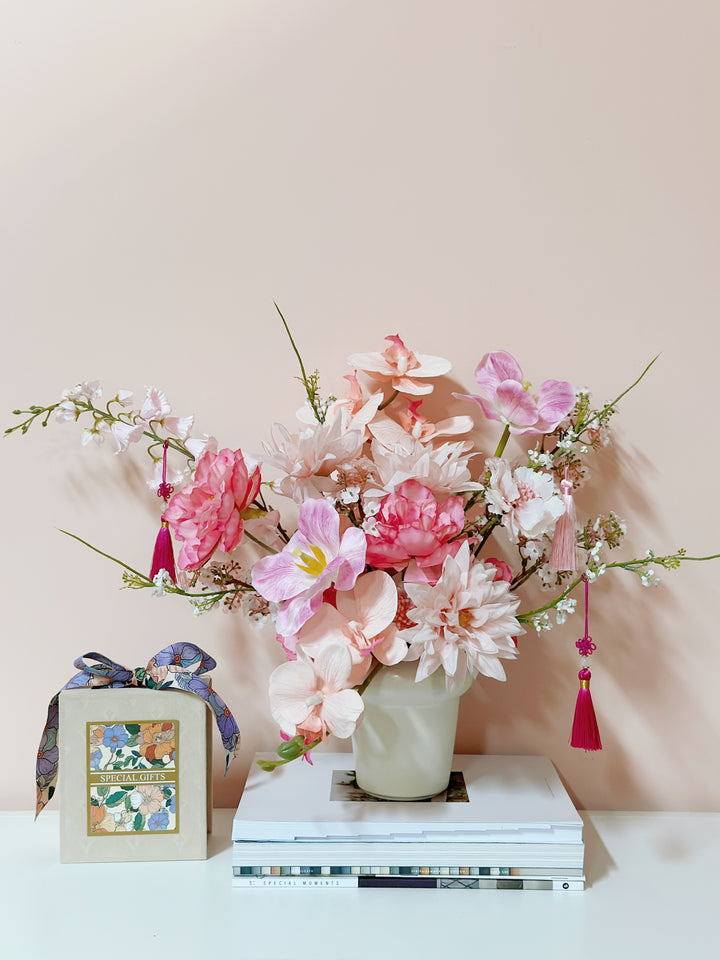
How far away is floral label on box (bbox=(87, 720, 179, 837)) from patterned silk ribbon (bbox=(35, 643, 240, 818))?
4 cm

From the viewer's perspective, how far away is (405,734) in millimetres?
843

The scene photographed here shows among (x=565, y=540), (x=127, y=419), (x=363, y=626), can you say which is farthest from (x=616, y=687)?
(x=127, y=419)

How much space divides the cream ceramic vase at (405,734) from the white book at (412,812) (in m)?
0.02

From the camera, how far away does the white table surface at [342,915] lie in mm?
729

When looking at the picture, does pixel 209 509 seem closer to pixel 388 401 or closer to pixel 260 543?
pixel 260 543

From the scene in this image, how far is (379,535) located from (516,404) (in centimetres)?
21

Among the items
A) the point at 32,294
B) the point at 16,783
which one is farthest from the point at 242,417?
the point at 16,783

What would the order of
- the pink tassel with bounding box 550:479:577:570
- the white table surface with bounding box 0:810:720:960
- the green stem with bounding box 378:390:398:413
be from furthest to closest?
the green stem with bounding box 378:390:398:413
the pink tassel with bounding box 550:479:577:570
the white table surface with bounding box 0:810:720:960

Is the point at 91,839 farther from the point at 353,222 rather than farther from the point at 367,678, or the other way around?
the point at 353,222

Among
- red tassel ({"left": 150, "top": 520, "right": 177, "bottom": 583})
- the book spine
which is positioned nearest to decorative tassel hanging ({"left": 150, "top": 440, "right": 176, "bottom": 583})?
red tassel ({"left": 150, "top": 520, "right": 177, "bottom": 583})

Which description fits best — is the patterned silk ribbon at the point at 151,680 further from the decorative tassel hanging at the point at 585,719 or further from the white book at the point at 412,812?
the decorative tassel hanging at the point at 585,719

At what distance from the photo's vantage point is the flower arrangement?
2.53 ft

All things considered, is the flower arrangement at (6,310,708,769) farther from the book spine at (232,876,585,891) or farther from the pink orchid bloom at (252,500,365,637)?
A: the book spine at (232,876,585,891)

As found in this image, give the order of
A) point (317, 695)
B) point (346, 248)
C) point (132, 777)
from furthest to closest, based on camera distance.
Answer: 1. point (346, 248)
2. point (132, 777)
3. point (317, 695)
